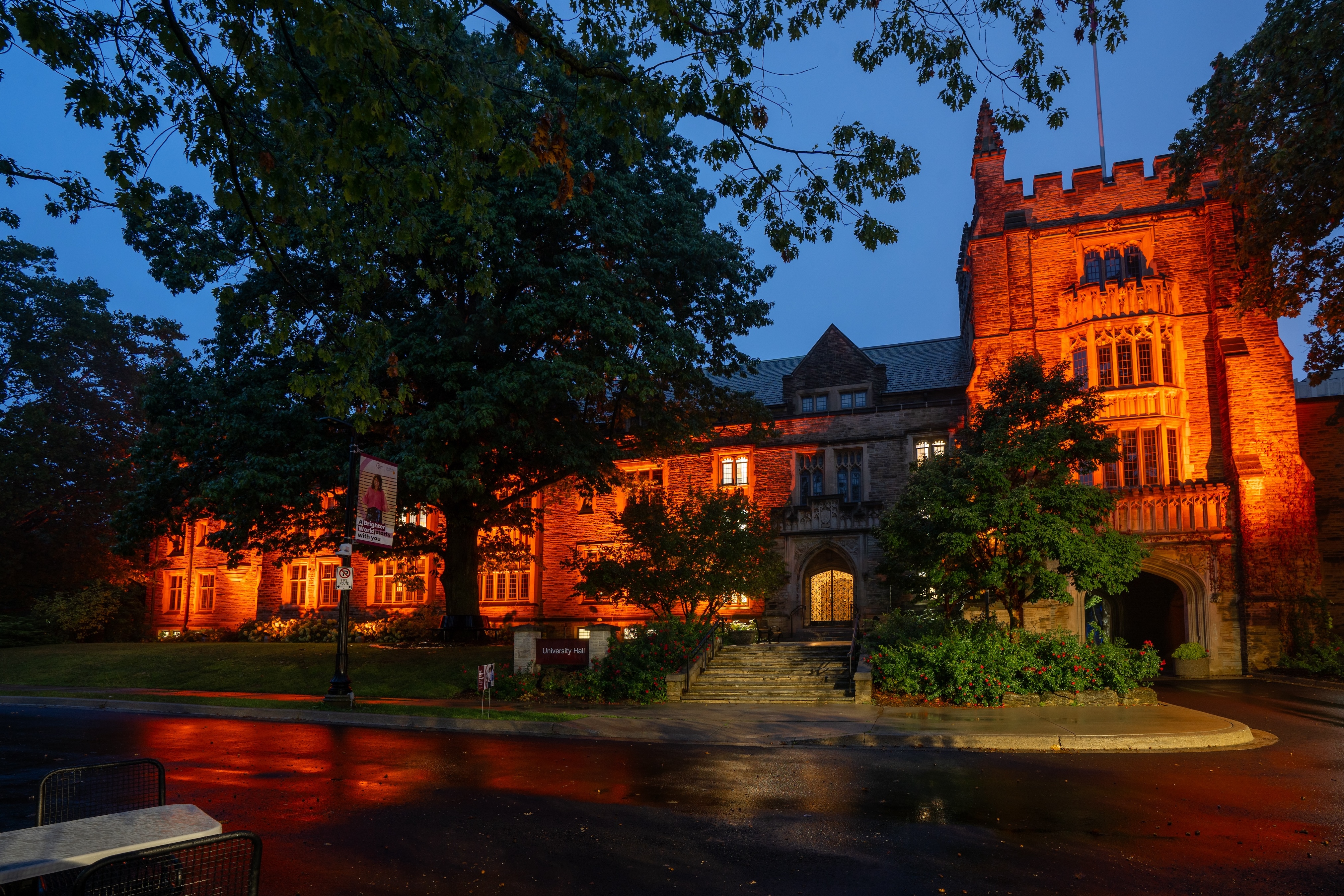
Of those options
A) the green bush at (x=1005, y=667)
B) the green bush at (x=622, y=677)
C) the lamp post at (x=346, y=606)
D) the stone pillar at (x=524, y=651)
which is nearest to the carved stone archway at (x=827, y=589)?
the green bush at (x=622, y=677)

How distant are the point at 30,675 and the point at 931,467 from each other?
92.2 ft

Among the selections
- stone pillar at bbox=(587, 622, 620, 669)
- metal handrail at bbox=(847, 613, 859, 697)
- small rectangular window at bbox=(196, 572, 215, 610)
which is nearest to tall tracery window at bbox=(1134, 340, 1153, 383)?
metal handrail at bbox=(847, 613, 859, 697)

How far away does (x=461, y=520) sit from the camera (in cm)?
2438

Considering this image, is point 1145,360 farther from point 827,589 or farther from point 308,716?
point 308,716

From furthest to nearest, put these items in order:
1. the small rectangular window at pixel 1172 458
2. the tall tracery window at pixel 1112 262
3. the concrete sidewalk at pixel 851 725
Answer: the tall tracery window at pixel 1112 262, the small rectangular window at pixel 1172 458, the concrete sidewalk at pixel 851 725

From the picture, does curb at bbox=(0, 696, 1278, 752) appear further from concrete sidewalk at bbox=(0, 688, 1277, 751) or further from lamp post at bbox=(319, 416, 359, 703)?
lamp post at bbox=(319, 416, 359, 703)

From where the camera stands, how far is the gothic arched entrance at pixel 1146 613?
31203mm

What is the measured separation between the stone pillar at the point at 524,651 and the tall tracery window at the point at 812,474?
14537 millimetres

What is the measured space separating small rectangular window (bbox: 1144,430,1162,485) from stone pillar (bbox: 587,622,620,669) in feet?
58.5

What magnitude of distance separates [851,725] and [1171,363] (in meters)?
19.5

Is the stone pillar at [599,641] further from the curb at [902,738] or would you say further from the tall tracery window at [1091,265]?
the tall tracery window at [1091,265]

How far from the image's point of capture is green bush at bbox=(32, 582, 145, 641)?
120ft

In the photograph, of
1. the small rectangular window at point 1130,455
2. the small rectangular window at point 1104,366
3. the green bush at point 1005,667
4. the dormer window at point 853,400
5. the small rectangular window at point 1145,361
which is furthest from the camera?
the dormer window at point 853,400

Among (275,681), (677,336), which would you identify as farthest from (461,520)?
(677,336)
